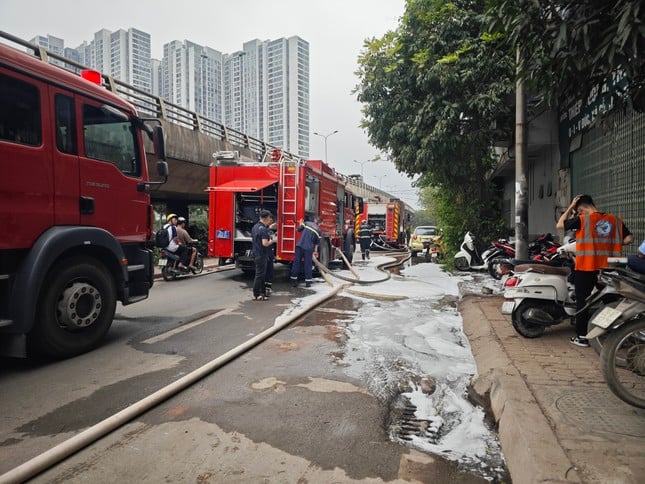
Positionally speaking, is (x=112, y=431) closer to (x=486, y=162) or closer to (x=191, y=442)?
(x=191, y=442)

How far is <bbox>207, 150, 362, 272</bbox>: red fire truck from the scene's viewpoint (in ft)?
33.3

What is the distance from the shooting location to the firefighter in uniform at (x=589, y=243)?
468 cm

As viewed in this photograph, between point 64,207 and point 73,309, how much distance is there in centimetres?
102

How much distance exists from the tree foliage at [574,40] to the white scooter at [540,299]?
196 cm

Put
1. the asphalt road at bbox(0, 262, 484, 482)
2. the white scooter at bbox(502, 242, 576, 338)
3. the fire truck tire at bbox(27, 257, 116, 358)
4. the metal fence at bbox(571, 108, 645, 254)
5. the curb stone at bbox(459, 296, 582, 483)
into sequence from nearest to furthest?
the curb stone at bbox(459, 296, 582, 483)
the asphalt road at bbox(0, 262, 484, 482)
the fire truck tire at bbox(27, 257, 116, 358)
the white scooter at bbox(502, 242, 576, 338)
the metal fence at bbox(571, 108, 645, 254)

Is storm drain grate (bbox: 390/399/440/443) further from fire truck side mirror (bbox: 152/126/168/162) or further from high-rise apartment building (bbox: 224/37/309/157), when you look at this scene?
high-rise apartment building (bbox: 224/37/309/157)

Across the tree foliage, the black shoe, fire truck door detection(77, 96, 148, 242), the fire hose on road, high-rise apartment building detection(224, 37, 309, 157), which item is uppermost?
high-rise apartment building detection(224, 37, 309, 157)

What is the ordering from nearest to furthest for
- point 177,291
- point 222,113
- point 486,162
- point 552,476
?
1. point 552,476
2. point 177,291
3. point 486,162
4. point 222,113

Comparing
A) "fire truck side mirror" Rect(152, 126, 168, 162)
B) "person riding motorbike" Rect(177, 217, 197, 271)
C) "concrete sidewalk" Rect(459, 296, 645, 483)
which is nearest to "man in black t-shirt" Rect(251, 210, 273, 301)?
"fire truck side mirror" Rect(152, 126, 168, 162)

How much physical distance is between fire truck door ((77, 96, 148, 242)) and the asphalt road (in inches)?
54.6

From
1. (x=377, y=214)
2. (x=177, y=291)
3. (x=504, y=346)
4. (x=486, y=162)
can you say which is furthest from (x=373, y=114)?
(x=377, y=214)

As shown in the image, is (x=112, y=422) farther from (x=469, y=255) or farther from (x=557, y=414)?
(x=469, y=255)

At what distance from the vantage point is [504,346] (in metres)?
4.79

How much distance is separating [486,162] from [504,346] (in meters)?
10.1
